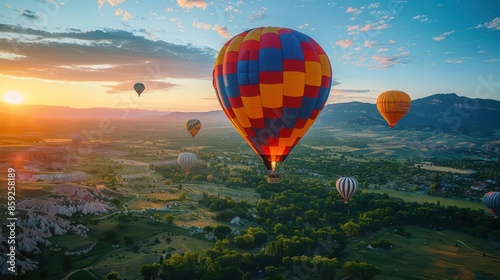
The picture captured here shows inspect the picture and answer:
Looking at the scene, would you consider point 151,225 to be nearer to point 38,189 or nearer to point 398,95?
point 38,189

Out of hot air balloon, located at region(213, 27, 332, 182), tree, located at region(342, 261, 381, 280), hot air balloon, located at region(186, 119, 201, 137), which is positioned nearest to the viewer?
hot air balloon, located at region(213, 27, 332, 182)

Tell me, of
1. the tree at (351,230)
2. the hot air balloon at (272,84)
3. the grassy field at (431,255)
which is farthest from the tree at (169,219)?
the hot air balloon at (272,84)

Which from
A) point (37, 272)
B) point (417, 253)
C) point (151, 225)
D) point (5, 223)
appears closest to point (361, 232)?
point (417, 253)

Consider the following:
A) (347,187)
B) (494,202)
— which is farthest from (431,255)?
(494,202)

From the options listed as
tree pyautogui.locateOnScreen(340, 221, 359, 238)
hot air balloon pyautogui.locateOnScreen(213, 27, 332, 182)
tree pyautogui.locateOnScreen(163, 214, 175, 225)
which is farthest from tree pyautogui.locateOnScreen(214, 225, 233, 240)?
hot air balloon pyautogui.locateOnScreen(213, 27, 332, 182)

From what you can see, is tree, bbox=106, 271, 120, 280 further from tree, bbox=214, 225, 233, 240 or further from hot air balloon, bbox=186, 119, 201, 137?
hot air balloon, bbox=186, 119, 201, 137
